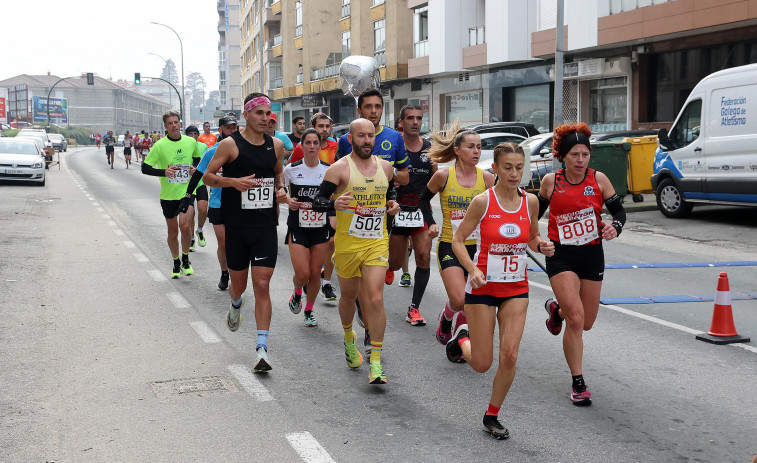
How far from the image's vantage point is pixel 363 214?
6.13 m

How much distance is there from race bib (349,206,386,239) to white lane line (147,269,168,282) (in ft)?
17.1

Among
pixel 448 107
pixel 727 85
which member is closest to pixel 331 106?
pixel 448 107

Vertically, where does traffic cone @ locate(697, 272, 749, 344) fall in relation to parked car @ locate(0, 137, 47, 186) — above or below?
below

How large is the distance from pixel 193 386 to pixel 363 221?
163 centimetres

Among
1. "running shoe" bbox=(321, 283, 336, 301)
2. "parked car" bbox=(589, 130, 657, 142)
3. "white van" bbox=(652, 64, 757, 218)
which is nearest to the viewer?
"running shoe" bbox=(321, 283, 336, 301)

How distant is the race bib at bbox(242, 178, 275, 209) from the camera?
6.48 meters

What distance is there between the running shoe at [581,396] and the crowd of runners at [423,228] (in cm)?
1

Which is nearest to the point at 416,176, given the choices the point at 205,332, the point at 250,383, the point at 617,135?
the point at 205,332

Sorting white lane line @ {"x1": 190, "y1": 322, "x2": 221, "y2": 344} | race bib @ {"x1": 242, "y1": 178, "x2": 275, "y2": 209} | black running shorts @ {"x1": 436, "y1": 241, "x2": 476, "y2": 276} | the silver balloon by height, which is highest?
the silver balloon

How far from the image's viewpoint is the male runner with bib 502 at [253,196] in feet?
21.0

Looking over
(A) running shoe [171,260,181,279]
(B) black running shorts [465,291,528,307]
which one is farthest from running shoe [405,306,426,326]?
(A) running shoe [171,260,181,279]

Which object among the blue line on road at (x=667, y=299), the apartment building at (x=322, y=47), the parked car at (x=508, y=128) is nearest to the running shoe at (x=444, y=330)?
the blue line on road at (x=667, y=299)

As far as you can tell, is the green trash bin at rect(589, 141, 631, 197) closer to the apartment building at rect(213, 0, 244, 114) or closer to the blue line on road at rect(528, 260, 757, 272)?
the blue line on road at rect(528, 260, 757, 272)

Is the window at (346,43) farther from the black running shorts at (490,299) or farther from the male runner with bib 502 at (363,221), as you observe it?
the black running shorts at (490,299)
